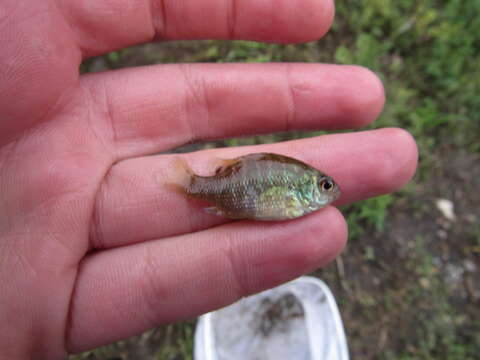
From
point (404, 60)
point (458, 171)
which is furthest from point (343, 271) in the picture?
point (404, 60)

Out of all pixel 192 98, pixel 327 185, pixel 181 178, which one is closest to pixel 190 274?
pixel 181 178

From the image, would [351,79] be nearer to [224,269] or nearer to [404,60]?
[224,269]

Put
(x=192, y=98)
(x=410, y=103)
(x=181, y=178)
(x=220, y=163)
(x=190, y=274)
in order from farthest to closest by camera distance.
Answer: (x=410, y=103)
(x=192, y=98)
(x=220, y=163)
(x=181, y=178)
(x=190, y=274)

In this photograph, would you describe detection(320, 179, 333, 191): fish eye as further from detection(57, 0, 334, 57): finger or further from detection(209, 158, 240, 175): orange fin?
detection(57, 0, 334, 57): finger

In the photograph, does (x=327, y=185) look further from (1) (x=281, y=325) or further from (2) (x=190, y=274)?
(1) (x=281, y=325)

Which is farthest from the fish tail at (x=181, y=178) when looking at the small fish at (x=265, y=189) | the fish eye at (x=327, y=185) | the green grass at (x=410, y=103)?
the green grass at (x=410, y=103)

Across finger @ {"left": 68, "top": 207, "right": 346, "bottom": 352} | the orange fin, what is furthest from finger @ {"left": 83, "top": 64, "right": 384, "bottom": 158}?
finger @ {"left": 68, "top": 207, "right": 346, "bottom": 352}
